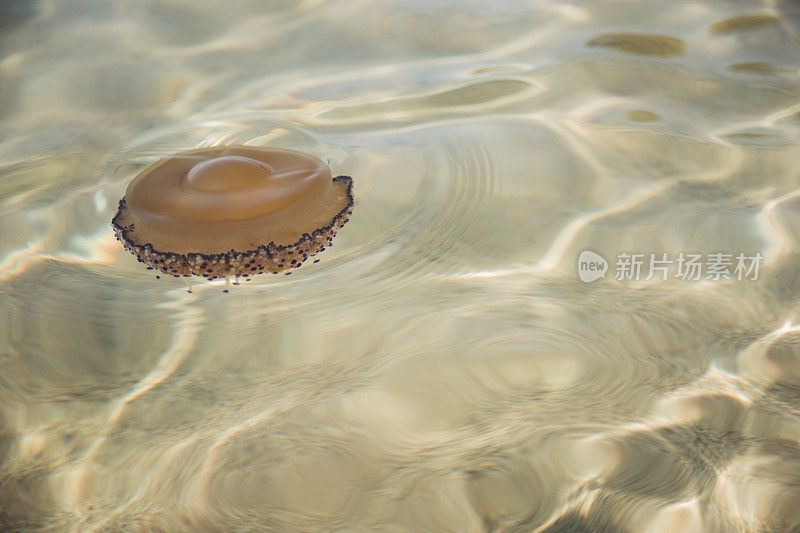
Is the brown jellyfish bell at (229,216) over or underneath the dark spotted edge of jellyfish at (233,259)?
over

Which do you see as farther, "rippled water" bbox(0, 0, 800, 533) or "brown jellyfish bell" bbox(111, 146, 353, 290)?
"brown jellyfish bell" bbox(111, 146, 353, 290)

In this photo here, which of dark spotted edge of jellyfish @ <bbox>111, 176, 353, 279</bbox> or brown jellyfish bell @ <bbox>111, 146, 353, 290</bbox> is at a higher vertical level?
brown jellyfish bell @ <bbox>111, 146, 353, 290</bbox>

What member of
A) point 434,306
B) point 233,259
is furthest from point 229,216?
point 434,306

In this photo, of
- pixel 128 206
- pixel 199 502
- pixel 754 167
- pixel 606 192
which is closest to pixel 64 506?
pixel 199 502

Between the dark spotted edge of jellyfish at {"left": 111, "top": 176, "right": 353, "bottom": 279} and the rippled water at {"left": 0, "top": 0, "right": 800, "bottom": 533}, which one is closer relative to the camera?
the rippled water at {"left": 0, "top": 0, "right": 800, "bottom": 533}

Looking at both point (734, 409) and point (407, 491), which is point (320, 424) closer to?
point (407, 491)
